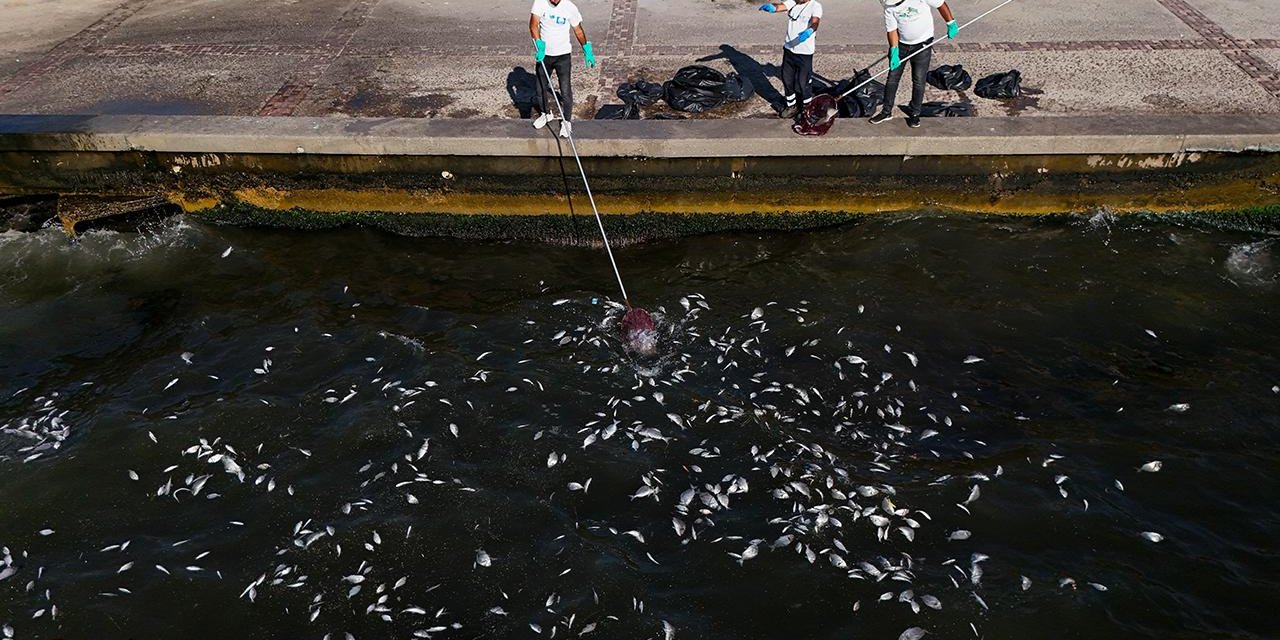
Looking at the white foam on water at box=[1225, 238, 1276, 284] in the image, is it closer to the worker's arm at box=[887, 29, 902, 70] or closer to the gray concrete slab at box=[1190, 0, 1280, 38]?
the gray concrete slab at box=[1190, 0, 1280, 38]

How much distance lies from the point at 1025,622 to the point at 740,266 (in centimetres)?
590

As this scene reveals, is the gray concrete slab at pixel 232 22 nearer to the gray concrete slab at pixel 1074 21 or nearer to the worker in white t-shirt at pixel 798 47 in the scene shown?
the worker in white t-shirt at pixel 798 47

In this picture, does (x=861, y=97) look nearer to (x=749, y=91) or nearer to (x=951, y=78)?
(x=951, y=78)

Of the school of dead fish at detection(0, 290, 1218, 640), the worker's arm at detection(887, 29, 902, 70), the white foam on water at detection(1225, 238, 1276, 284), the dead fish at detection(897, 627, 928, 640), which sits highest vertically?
the worker's arm at detection(887, 29, 902, 70)

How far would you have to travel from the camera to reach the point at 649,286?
1187 centimetres

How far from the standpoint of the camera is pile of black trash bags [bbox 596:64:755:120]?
13.0 m

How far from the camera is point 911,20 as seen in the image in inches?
445

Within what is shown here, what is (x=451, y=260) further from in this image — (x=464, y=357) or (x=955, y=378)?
(x=955, y=378)

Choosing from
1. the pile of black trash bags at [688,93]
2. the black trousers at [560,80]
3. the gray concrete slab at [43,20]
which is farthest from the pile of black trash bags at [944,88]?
the gray concrete slab at [43,20]

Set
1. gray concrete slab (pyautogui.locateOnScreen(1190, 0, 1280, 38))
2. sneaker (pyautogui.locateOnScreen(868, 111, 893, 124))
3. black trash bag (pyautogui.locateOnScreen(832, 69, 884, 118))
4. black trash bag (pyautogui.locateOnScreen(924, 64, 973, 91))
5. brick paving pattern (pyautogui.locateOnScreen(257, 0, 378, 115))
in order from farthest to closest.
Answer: gray concrete slab (pyautogui.locateOnScreen(1190, 0, 1280, 38)), brick paving pattern (pyautogui.locateOnScreen(257, 0, 378, 115)), black trash bag (pyautogui.locateOnScreen(924, 64, 973, 91)), black trash bag (pyautogui.locateOnScreen(832, 69, 884, 118)), sneaker (pyautogui.locateOnScreen(868, 111, 893, 124))

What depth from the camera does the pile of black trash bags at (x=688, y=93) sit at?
42.7ft

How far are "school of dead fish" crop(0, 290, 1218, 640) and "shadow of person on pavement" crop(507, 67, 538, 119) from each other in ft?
13.6

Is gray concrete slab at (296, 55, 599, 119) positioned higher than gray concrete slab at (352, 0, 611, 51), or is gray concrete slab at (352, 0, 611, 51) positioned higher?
gray concrete slab at (352, 0, 611, 51)

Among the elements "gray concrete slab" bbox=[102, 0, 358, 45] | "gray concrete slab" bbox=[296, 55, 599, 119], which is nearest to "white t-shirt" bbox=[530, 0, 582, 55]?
"gray concrete slab" bbox=[296, 55, 599, 119]
